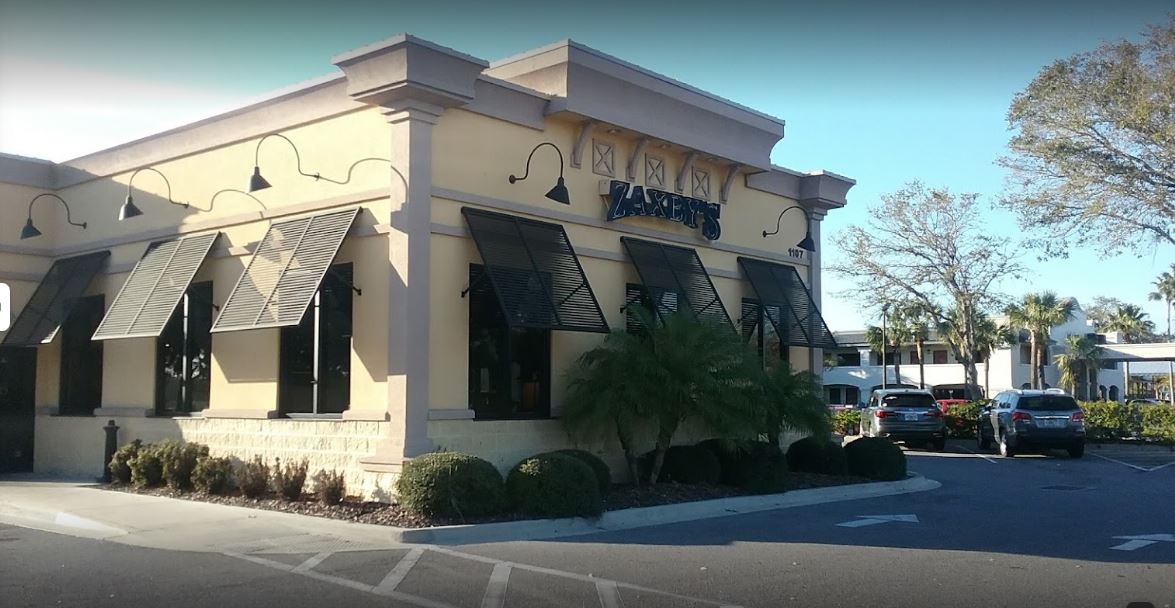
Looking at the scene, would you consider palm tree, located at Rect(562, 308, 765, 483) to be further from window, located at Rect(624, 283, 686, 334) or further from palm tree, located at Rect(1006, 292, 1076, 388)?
palm tree, located at Rect(1006, 292, 1076, 388)

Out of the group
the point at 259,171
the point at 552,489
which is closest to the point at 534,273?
the point at 552,489

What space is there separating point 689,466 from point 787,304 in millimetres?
5950

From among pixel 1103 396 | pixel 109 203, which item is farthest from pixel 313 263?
pixel 1103 396

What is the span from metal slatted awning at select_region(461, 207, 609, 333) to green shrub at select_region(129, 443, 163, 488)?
6.23 metres

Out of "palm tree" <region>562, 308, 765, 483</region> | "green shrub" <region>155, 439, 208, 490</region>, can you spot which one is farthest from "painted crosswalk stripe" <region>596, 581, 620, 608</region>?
"green shrub" <region>155, 439, 208, 490</region>

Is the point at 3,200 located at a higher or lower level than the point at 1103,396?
higher

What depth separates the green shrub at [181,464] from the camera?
16422mm

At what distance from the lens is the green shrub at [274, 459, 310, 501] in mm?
14742

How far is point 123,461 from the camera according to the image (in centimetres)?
1727

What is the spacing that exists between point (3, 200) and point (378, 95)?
10.4 metres

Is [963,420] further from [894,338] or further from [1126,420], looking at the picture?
[894,338]

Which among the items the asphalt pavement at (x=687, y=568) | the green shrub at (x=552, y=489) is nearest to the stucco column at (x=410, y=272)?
the green shrub at (x=552, y=489)

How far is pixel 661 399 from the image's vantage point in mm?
15898

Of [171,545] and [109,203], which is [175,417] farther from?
[171,545]
